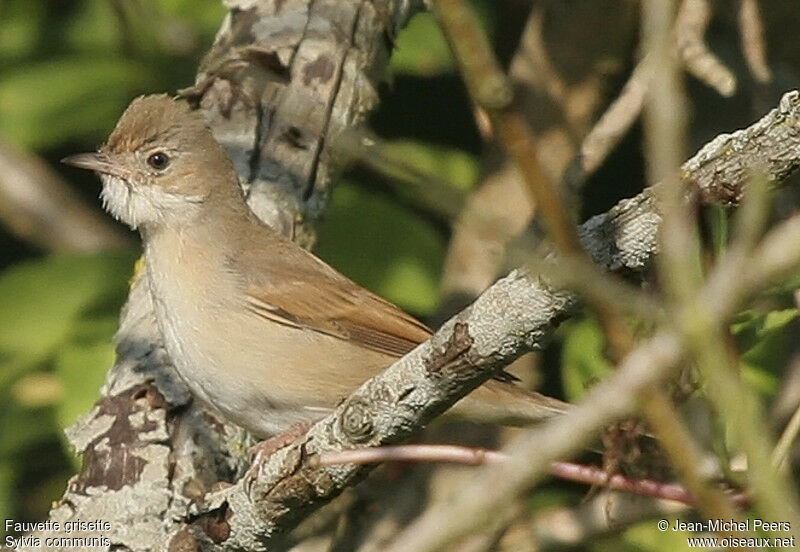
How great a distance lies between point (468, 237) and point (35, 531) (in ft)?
6.66

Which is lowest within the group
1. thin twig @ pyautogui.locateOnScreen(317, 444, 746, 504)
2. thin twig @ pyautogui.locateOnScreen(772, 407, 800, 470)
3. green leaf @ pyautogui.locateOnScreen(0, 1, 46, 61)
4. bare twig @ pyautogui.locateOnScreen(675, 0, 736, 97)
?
thin twig @ pyautogui.locateOnScreen(317, 444, 746, 504)

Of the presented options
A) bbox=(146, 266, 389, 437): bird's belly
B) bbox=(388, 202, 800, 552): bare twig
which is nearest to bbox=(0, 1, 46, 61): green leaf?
bbox=(146, 266, 389, 437): bird's belly

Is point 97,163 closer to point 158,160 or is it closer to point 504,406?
point 158,160

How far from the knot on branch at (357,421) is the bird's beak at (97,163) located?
1.83 metres

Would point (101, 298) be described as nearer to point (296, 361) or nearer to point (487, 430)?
point (296, 361)

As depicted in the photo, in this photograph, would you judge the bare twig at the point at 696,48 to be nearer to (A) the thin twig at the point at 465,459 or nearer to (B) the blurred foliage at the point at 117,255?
(B) the blurred foliage at the point at 117,255

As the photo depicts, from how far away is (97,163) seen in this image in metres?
4.16

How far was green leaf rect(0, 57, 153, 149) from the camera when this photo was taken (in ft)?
16.6

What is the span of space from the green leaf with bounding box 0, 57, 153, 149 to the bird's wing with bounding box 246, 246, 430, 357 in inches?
57.2

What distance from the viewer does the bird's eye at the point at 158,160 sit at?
4223 mm

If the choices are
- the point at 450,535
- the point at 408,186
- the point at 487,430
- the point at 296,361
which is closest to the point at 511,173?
the point at 487,430

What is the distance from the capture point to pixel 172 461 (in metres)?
3.40

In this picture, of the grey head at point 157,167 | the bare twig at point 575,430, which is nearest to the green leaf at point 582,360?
the grey head at point 157,167

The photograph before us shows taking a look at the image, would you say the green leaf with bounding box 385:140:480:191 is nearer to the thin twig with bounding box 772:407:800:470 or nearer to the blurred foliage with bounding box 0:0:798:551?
the blurred foliage with bounding box 0:0:798:551
